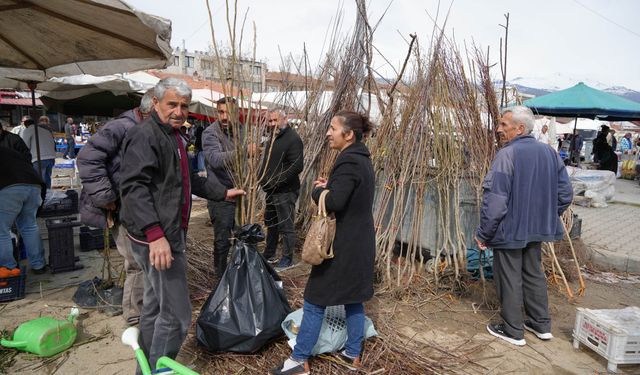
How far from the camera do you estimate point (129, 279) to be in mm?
2812

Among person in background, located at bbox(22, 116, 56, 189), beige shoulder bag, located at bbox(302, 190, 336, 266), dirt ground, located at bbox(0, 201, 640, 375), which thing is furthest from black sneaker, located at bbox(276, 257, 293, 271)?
person in background, located at bbox(22, 116, 56, 189)

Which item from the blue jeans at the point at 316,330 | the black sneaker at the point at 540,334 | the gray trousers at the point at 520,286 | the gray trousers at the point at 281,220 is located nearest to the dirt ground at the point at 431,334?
the black sneaker at the point at 540,334

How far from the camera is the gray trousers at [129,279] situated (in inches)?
108

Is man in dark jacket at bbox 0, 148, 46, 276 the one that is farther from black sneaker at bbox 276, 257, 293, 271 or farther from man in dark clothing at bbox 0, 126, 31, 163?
black sneaker at bbox 276, 257, 293, 271

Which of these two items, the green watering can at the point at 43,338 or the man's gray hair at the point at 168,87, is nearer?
the man's gray hair at the point at 168,87

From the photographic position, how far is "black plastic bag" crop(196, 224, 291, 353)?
2348 millimetres

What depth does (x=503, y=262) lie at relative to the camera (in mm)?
2914

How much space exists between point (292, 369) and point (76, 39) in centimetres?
300

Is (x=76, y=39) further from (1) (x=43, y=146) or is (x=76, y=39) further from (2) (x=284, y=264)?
(1) (x=43, y=146)

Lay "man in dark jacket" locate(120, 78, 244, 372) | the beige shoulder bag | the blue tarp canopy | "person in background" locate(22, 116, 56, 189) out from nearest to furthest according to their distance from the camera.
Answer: "man in dark jacket" locate(120, 78, 244, 372) < the beige shoulder bag < "person in background" locate(22, 116, 56, 189) < the blue tarp canopy

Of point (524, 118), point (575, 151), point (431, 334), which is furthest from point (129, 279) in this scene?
point (575, 151)

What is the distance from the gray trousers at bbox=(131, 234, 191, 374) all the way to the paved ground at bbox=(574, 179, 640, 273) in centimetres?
507

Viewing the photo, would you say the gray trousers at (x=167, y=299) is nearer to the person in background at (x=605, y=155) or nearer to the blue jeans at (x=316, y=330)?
the blue jeans at (x=316, y=330)

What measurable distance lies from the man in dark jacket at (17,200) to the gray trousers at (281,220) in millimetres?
2243
